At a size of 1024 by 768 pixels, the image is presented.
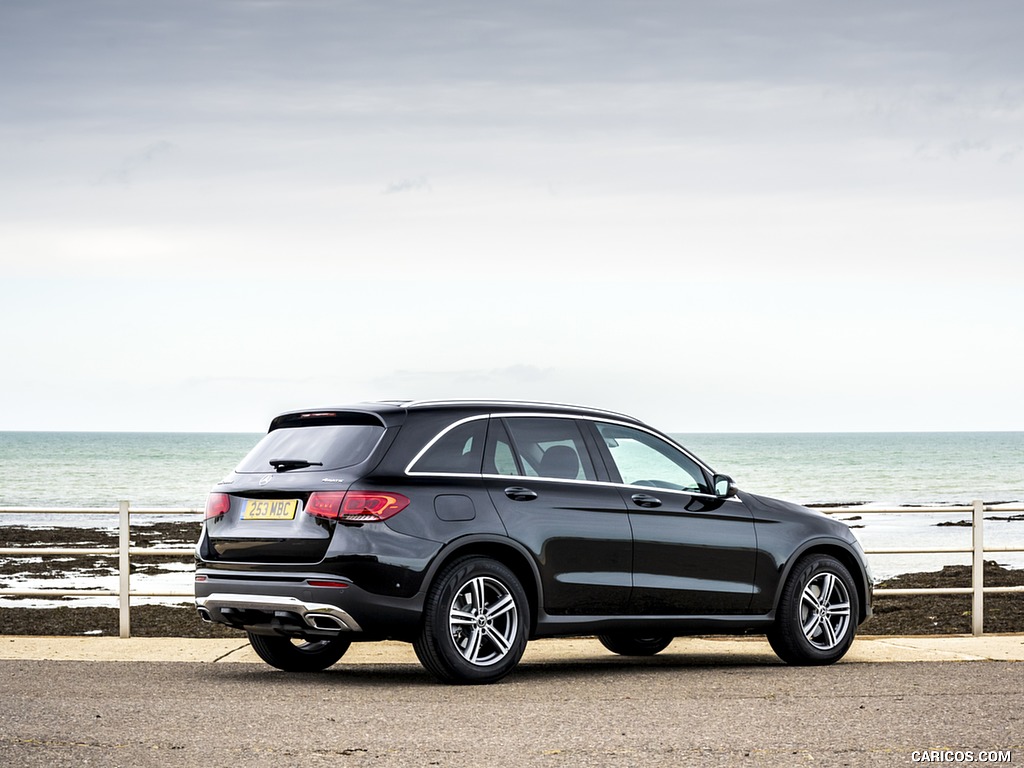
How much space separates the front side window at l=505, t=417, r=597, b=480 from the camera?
9836mm

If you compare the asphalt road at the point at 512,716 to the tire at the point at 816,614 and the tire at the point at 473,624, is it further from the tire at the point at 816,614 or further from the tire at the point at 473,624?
the tire at the point at 816,614

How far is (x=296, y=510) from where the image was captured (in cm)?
920

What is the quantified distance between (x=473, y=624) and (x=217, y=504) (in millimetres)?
1850

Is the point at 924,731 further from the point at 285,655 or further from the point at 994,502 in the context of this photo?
the point at 994,502

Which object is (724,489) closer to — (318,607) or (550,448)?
(550,448)

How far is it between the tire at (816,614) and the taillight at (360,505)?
10.7 ft

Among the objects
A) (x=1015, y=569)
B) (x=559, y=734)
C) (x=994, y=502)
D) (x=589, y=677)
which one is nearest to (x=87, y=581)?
(x=1015, y=569)

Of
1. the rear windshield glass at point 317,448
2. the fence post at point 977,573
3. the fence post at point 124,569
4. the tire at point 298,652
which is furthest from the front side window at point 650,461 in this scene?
the fence post at point 124,569

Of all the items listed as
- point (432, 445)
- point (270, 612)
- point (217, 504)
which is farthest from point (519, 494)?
point (217, 504)

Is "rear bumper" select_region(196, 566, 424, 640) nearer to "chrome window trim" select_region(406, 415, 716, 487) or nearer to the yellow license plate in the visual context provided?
the yellow license plate

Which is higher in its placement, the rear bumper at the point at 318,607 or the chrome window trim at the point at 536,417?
the chrome window trim at the point at 536,417

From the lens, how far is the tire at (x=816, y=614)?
10.8 meters

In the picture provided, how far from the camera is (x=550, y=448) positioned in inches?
394

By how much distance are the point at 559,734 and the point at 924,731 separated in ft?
5.84
